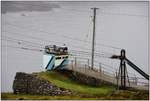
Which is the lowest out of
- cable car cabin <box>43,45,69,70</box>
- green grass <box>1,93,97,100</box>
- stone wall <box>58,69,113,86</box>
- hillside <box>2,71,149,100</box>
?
green grass <box>1,93,97,100</box>

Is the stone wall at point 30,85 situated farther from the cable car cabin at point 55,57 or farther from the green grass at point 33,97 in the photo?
the cable car cabin at point 55,57

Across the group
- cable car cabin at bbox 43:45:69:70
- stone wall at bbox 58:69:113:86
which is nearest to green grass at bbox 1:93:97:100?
stone wall at bbox 58:69:113:86

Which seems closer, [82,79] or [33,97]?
[33,97]

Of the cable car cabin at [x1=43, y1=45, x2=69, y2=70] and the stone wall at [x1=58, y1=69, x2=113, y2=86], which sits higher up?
the cable car cabin at [x1=43, y1=45, x2=69, y2=70]

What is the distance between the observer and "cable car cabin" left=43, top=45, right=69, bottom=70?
13.1ft

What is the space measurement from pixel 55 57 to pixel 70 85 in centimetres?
32

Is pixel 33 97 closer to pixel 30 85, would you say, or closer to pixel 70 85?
pixel 30 85

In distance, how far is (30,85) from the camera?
3.95 m

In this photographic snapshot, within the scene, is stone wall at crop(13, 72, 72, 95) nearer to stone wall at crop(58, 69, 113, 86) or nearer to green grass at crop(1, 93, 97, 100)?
green grass at crop(1, 93, 97, 100)

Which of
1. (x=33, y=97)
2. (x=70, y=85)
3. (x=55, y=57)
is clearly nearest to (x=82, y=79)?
(x=70, y=85)

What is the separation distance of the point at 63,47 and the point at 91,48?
29 cm

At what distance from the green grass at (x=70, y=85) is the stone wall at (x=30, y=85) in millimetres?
58

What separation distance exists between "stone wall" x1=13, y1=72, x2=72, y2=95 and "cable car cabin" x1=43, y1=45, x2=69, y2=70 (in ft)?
0.54

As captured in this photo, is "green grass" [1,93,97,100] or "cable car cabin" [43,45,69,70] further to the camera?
"cable car cabin" [43,45,69,70]
